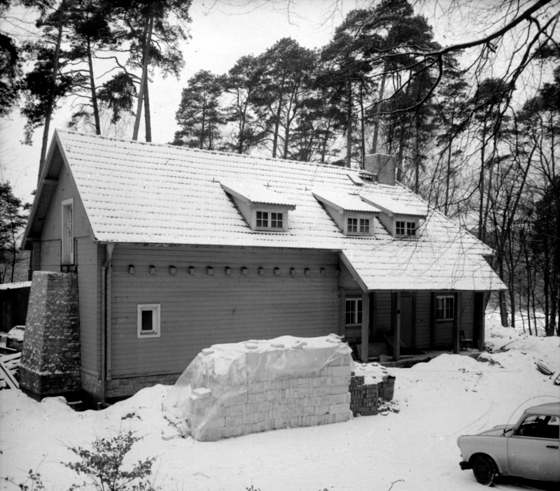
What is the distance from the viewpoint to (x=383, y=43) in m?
8.06

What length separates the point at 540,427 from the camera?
7.64m

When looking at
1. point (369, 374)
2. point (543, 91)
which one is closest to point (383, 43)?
point (543, 91)

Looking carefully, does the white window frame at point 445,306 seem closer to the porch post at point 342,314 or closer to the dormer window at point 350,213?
the dormer window at point 350,213

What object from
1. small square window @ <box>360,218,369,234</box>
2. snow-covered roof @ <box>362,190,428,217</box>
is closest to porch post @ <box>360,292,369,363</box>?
small square window @ <box>360,218,369,234</box>

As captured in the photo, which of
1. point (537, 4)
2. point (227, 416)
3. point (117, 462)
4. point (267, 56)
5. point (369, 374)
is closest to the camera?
point (537, 4)

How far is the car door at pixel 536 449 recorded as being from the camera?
23.9ft

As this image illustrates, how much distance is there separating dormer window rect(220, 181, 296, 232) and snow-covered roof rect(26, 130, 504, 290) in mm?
114

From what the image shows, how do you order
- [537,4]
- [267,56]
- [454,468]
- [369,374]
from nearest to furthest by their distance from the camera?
[537,4], [454,468], [369,374], [267,56]

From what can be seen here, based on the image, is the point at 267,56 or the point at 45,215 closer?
the point at 45,215

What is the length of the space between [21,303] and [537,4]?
20.8 meters

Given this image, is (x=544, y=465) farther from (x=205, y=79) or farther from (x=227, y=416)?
(x=205, y=79)

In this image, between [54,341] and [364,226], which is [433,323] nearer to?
[364,226]

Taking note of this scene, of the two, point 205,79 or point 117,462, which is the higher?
point 205,79

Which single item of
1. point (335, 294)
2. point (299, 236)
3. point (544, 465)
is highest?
point (299, 236)
